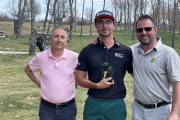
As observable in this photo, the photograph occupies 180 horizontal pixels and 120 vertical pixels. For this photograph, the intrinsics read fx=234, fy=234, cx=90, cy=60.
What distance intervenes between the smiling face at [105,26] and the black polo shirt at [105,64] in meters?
0.14

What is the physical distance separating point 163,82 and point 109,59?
75 cm

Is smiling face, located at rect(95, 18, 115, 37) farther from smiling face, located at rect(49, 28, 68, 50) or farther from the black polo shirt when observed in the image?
smiling face, located at rect(49, 28, 68, 50)

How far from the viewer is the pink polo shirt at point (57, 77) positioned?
3.21 metres

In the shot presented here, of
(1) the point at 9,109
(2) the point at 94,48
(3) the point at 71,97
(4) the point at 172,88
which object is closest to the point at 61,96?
(3) the point at 71,97

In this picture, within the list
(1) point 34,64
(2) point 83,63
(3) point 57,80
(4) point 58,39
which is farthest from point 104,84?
(1) point 34,64

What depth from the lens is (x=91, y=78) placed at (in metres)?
3.17

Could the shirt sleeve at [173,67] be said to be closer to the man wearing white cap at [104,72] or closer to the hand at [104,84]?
the man wearing white cap at [104,72]

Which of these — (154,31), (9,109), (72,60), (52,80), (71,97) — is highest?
(154,31)

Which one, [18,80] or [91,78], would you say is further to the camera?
[18,80]

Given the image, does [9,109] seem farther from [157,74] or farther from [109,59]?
[157,74]

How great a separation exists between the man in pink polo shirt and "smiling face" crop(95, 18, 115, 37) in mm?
526

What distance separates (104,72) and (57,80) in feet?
2.16

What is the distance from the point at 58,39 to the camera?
10.7ft

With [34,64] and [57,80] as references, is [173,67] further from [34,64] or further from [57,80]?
[34,64]
